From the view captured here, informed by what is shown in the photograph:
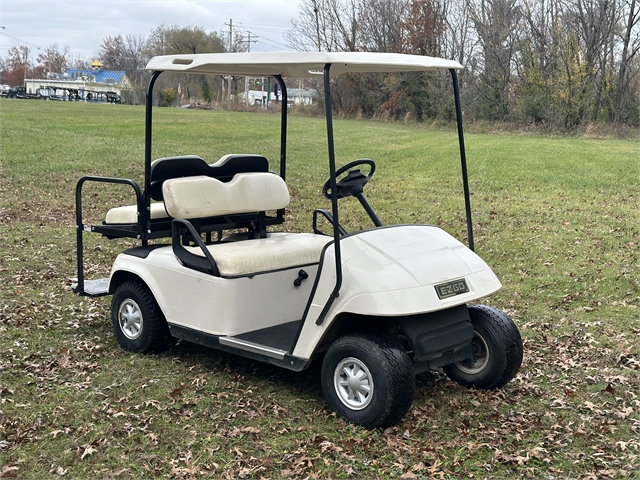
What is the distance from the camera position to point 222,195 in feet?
18.6

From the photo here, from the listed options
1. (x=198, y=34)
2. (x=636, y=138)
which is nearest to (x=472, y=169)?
(x=636, y=138)

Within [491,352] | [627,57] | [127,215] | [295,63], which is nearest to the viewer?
[295,63]

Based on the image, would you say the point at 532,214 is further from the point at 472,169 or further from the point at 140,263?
the point at 140,263

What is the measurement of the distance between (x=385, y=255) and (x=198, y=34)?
5858cm

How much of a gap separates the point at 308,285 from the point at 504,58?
1090 inches

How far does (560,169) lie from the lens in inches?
617

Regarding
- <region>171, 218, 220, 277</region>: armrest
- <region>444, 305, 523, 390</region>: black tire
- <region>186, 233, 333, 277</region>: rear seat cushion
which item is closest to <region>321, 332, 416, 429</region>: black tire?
<region>444, 305, 523, 390</region>: black tire

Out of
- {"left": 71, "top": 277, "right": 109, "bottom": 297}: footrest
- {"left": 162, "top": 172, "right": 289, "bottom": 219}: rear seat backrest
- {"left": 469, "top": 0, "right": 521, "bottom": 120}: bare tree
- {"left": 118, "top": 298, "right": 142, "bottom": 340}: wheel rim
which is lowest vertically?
{"left": 118, "top": 298, "right": 142, "bottom": 340}: wheel rim

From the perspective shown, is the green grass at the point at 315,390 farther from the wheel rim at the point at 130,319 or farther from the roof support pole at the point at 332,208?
the roof support pole at the point at 332,208

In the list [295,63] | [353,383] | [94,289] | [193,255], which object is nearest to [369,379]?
[353,383]

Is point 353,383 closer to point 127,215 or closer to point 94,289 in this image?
point 127,215

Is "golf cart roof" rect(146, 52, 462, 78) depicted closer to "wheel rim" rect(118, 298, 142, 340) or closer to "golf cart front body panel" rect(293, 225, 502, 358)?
"golf cart front body panel" rect(293, 225, 502, 358)

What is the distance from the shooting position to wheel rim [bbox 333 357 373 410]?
424cm

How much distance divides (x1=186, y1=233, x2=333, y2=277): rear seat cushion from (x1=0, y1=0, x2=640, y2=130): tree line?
23.5 m
